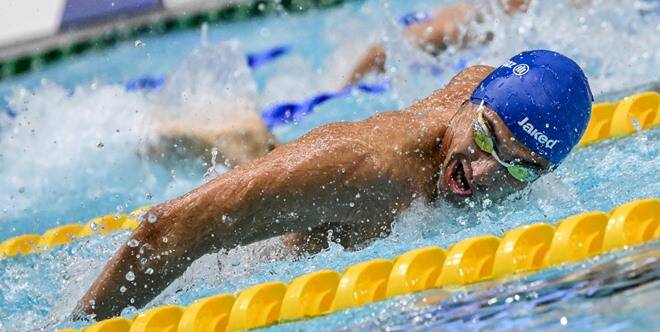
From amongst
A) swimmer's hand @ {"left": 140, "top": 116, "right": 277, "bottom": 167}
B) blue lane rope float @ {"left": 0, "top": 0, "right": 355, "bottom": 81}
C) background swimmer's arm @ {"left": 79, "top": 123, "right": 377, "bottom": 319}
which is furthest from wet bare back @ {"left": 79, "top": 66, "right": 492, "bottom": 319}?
blue lane rope float @ {"left": 0, "top": 0, "right": 355, "bottom": 81}

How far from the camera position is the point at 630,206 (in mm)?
2836

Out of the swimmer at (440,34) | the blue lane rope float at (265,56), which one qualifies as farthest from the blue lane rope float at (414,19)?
the blue lane rope float at (265,56)

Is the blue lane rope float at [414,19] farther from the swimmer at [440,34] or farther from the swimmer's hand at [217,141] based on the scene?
the swimmer's hand at [217,141]

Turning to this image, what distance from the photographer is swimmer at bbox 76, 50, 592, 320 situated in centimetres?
290

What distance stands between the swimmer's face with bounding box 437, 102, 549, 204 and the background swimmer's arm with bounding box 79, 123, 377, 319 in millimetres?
278

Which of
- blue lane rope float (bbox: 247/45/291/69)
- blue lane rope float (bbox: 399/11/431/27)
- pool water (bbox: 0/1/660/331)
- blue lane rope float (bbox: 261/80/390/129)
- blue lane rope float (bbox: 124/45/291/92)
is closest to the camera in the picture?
pool water (bbox: 0/1/660/331)

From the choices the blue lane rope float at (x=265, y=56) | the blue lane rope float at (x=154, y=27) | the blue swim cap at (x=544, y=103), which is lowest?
the blue lane rope float at (x=265, y=56)

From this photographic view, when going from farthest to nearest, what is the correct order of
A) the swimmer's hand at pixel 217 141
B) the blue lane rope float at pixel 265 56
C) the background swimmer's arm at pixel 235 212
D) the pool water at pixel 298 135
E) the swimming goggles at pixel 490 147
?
the blue lane rope float at pixel 265 56 < the swimmer's hand at pixel 217 141 < the swimming goggles at pixel 490 147 < the background swimmer's arm at pixel 235 212 < the pool water at pixel 298 135

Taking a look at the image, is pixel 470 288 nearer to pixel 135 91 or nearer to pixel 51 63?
pixel 135 91

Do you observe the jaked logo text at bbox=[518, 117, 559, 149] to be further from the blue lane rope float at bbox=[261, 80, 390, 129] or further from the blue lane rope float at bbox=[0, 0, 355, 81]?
the blue lane rope float at bbox=[0, 0, 355, 81]

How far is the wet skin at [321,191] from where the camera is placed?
2.90 metres

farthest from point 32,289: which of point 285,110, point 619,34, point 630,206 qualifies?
point 619,34

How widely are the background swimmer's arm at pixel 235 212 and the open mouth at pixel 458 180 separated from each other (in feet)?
0.89

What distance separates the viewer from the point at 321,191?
3.00 meters
